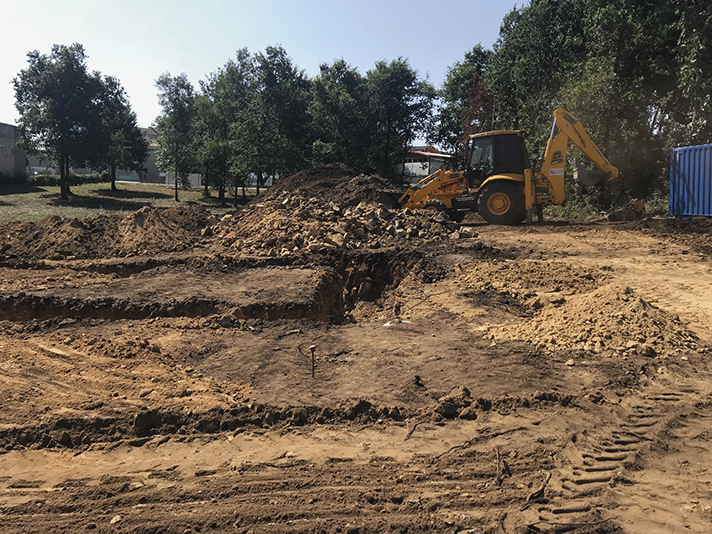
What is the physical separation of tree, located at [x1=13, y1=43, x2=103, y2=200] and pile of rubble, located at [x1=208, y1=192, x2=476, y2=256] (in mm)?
21576

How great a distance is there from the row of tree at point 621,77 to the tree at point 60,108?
2506 cm

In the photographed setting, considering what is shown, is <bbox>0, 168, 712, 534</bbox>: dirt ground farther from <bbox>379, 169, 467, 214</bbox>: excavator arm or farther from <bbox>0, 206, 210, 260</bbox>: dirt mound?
<bbox>379, 169, 467, 214</bbox>: excavator arm

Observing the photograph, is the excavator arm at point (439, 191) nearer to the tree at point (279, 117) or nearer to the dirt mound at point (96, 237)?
the dirt mound at point (96, 237)

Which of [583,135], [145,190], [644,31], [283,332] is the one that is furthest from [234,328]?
[145,190]

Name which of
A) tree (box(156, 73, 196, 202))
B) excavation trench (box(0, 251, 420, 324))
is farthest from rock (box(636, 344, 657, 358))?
tree (box(156, 73, 196, 202))

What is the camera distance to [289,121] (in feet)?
104

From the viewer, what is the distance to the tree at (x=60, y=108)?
3069cm

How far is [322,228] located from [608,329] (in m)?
8.15

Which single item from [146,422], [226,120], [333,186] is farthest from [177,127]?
[146,422]

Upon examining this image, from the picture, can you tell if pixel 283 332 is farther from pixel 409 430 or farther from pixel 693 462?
pixel 693 462

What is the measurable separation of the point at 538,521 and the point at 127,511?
105 inches

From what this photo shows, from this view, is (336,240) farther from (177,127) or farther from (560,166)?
(177,127)

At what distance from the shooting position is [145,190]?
136 ft

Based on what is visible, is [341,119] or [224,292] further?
[341,119]
